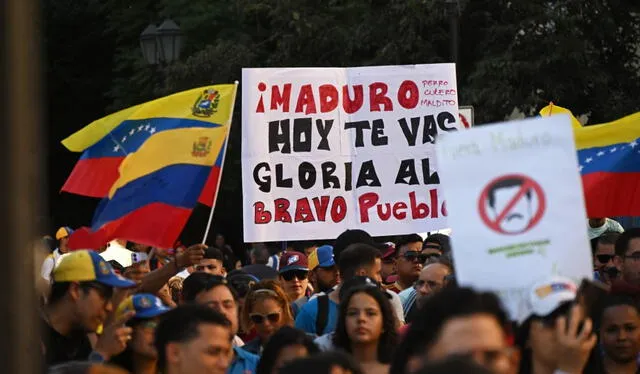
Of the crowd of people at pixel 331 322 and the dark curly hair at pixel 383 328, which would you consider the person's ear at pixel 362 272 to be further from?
the dark curly hair at pixel 383 328

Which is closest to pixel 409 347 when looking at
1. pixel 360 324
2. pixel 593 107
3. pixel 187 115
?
pixel 360 324

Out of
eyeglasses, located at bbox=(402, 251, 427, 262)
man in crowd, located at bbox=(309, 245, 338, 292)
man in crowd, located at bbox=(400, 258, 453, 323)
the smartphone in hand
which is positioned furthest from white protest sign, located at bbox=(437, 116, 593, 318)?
the smartphone in hand

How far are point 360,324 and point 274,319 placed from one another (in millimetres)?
1181

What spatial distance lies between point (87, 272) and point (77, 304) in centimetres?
15

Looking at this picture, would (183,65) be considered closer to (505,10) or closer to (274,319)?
(505,10)

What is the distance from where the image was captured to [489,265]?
4.24 m

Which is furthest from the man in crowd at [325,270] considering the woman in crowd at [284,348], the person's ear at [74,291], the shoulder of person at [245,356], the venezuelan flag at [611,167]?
the woman in crowd at [284,348]

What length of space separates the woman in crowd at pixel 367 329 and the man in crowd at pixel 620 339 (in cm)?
97

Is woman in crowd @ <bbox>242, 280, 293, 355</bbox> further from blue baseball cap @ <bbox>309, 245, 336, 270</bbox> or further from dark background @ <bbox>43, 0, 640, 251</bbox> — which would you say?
dark background @ <bbox>43, 0, 640, 251</bbox>

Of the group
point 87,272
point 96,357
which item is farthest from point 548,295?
point 87,272

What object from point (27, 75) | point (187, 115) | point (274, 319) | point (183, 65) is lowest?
point (274, 319)

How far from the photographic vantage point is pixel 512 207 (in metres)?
4.23

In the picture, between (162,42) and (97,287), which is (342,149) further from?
(162,42)

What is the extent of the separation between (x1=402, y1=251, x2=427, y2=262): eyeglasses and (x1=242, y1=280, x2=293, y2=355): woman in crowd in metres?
2.74
